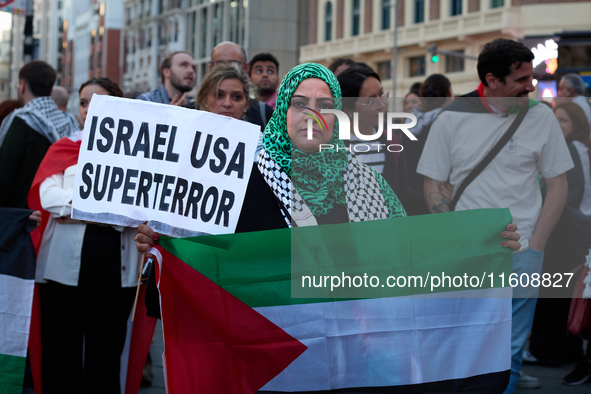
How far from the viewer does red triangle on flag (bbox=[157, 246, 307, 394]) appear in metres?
3.04

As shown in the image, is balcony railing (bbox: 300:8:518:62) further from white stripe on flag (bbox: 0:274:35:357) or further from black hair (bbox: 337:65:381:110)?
white stripe on flag (bbox: 0:274:35:357)

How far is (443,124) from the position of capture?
4434 mm

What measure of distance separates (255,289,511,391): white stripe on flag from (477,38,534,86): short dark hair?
1.72 m

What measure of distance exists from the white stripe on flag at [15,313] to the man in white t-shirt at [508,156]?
2.47 meters

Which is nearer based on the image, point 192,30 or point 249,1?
point 249,1

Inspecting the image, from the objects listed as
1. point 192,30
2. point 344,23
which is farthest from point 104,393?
point 192,30

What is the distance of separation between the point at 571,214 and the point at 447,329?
3.66 meters

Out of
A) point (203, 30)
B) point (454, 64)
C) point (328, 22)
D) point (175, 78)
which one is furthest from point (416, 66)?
point (175, 78)

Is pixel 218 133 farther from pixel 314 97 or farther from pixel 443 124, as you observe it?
pixel 443 124

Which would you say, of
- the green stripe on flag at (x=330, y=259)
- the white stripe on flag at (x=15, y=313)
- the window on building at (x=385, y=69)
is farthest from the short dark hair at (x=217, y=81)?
the window on building at (x=385, y=69)

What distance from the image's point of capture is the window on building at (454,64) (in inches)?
1547

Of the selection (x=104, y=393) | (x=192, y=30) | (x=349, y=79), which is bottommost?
(x=104, y=393)

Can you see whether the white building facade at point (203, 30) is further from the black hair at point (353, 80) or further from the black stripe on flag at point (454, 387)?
the black stripe on flag at point (454, 387)

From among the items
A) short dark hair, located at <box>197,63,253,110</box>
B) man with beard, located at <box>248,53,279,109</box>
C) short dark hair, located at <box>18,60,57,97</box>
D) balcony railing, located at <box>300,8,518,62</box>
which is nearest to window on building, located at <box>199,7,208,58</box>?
balcony railing, located at <box>300,8,518,62</box>
